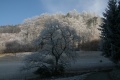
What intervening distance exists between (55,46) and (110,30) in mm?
6764

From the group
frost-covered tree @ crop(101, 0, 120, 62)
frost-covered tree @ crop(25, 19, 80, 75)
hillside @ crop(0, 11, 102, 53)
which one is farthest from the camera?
hillside @ crop(0, 11, 102, 53)

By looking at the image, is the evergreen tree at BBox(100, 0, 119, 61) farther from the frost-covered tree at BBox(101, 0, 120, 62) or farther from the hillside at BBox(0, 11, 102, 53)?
the hillside at BBox(0, 11, 102, 53)

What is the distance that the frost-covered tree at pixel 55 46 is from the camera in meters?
33.6

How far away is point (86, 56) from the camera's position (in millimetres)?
64938

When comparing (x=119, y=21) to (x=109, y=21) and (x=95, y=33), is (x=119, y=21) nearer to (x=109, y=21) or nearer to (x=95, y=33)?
(x=109, y=21)

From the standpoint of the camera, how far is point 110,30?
32.8 meters

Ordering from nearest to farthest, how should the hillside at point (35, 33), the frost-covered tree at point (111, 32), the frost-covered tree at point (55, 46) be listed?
the frost-covered tree at point (111, 32)
the frost-covered tree at point (55, 46)
the hillside at point (35, 33)

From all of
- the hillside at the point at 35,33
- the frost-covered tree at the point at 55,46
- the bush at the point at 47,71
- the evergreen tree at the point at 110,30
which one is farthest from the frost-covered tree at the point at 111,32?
the hillside at the point at 35,33

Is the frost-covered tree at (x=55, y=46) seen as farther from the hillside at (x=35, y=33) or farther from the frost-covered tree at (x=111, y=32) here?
the hillside at (x=35, y=33)

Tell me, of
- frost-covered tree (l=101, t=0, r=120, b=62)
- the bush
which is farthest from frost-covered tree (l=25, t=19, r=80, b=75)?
frost-covered tree (l=101, t=0, r=120, b=62)

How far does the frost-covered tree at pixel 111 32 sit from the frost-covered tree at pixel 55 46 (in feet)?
14.4

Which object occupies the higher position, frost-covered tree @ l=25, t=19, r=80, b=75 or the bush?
frost-covered tree @ l=25, t=19, r=80, b=75

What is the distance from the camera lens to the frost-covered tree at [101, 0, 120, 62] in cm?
3189

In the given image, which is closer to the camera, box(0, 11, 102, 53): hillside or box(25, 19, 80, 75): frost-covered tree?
box(25, 19, 80, 75): frost-covered tree
